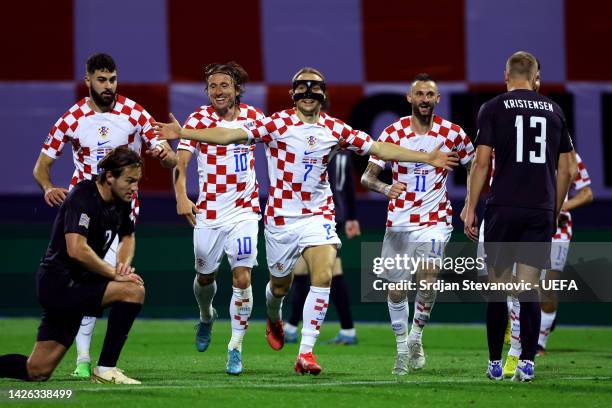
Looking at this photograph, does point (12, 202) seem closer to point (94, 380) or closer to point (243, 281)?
point (243, 281)

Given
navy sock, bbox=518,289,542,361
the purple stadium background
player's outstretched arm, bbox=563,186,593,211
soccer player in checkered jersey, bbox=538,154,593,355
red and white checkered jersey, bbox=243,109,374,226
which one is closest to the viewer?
navy sock, bbox=518,289,542,361

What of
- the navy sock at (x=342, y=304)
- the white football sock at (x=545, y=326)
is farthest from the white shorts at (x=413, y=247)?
the navy sock at (x=342, y=304)

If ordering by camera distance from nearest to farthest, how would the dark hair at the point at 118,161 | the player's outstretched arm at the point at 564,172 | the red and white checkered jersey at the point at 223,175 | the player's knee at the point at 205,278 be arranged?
the dark hair at the point at 118,161
the player's outstretched arm at the point at 564,172
the red and white checkered jersey at the point at 223,175
the player's knee at the point at 205,278

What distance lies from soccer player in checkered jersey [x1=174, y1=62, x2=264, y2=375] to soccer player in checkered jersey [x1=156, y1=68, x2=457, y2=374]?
54 centimetres

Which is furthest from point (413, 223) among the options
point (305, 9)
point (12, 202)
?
point (12, 202)

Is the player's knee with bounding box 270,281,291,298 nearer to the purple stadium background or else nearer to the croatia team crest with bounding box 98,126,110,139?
the croatia team crest with bounding box 98,126,110,139

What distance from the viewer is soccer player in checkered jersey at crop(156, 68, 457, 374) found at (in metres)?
9.23

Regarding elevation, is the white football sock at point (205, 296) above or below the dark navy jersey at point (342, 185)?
below

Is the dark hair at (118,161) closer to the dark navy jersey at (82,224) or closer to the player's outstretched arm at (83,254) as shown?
the dark navy jersey at (82,224)

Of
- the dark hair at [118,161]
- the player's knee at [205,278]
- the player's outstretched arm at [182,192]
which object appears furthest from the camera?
the player's knee at [205,278]

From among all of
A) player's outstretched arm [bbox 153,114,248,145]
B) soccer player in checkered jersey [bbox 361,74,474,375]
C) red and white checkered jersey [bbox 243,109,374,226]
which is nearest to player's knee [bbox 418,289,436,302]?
soccer player in checkered jersey [bbox 361,74,474,375]

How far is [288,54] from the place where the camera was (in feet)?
49.3

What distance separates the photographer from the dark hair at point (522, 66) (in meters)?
8.66

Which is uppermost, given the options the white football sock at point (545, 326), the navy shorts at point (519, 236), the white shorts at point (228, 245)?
the navy shorts at point (519, 236)
